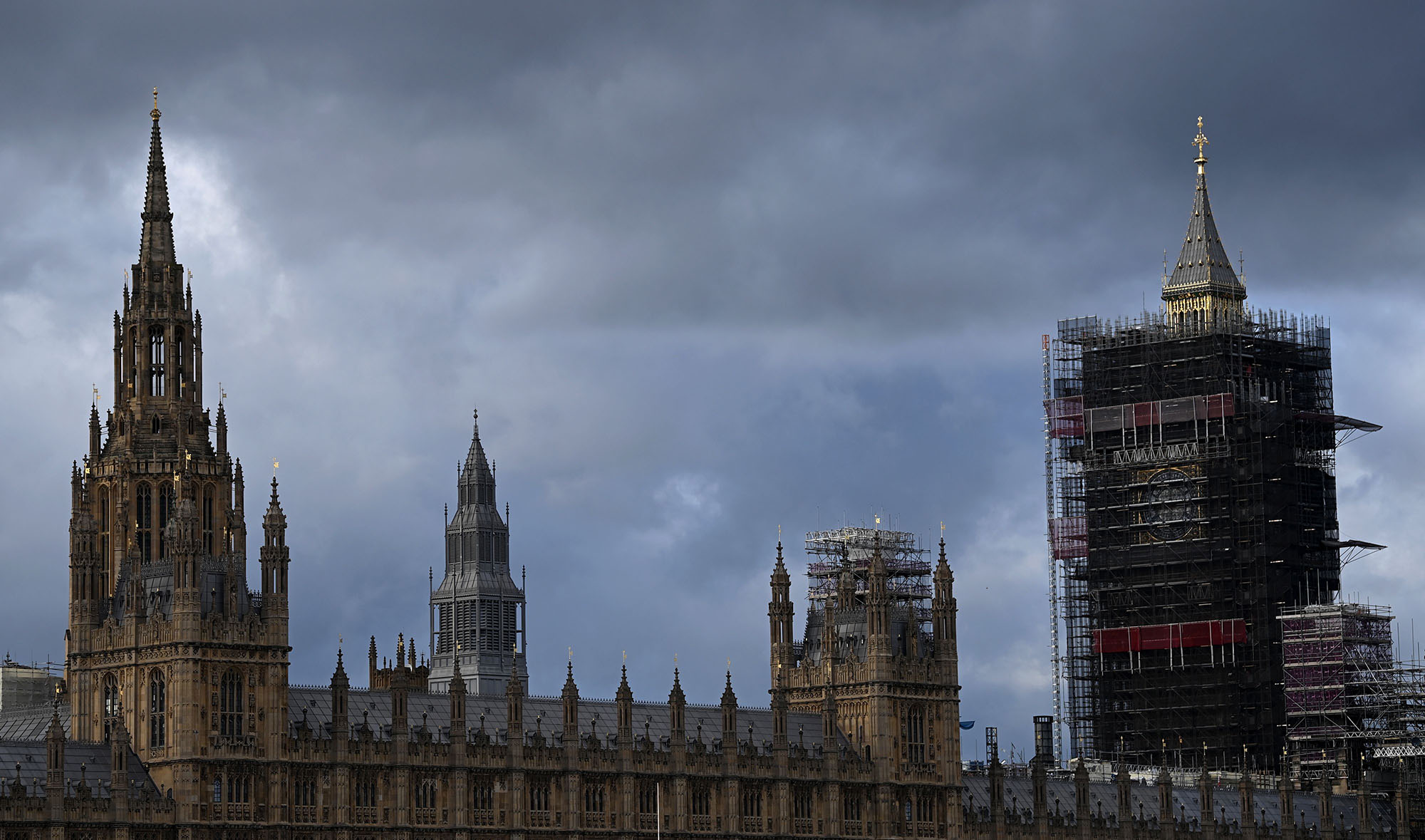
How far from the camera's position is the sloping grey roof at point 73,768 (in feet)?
546

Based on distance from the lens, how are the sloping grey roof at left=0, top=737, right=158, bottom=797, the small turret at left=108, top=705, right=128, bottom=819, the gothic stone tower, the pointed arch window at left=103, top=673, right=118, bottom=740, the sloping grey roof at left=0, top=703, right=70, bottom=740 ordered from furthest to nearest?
the sloping grey roof at left=0, top=703, right=70, bottom=740 < the pointed arch window at left=103, top=673, right=118, bottom=740 < the gothic stone tower < the small turret at left=108, top=705, right=128, bottom=819 < the sloping grey roof at left=0, top=737, right=158, bottom=797

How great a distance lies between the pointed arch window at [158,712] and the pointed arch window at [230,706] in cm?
354

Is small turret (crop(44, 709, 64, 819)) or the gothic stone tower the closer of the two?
small turret (crop(44, 709, 64, 819))

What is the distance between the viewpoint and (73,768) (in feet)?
552

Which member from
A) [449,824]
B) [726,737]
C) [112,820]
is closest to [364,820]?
[449,824]

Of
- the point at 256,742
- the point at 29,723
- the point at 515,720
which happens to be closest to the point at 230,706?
the point at 256,742

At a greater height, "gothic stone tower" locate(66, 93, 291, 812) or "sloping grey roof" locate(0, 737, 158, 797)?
"gothic stone tower" locate(66, 93, 291, 812)

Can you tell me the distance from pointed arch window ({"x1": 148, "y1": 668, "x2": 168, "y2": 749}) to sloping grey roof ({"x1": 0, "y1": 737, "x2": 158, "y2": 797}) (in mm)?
1972

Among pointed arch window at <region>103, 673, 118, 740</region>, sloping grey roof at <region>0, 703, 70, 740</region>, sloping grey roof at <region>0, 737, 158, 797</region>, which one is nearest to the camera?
sloping grey roof at <region>0, 737, 158, 797</region>

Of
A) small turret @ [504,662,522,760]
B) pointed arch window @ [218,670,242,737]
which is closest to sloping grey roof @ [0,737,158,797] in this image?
pointed arch window @ [218,670,242,737]

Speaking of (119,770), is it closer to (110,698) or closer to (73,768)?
(73,768)

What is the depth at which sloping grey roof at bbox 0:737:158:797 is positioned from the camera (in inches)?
6550

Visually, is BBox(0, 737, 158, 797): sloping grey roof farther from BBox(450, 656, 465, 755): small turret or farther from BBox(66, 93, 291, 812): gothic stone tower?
BBox(450, 656, 465, 755): small turret

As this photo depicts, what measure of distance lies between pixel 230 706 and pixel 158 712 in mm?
4669
